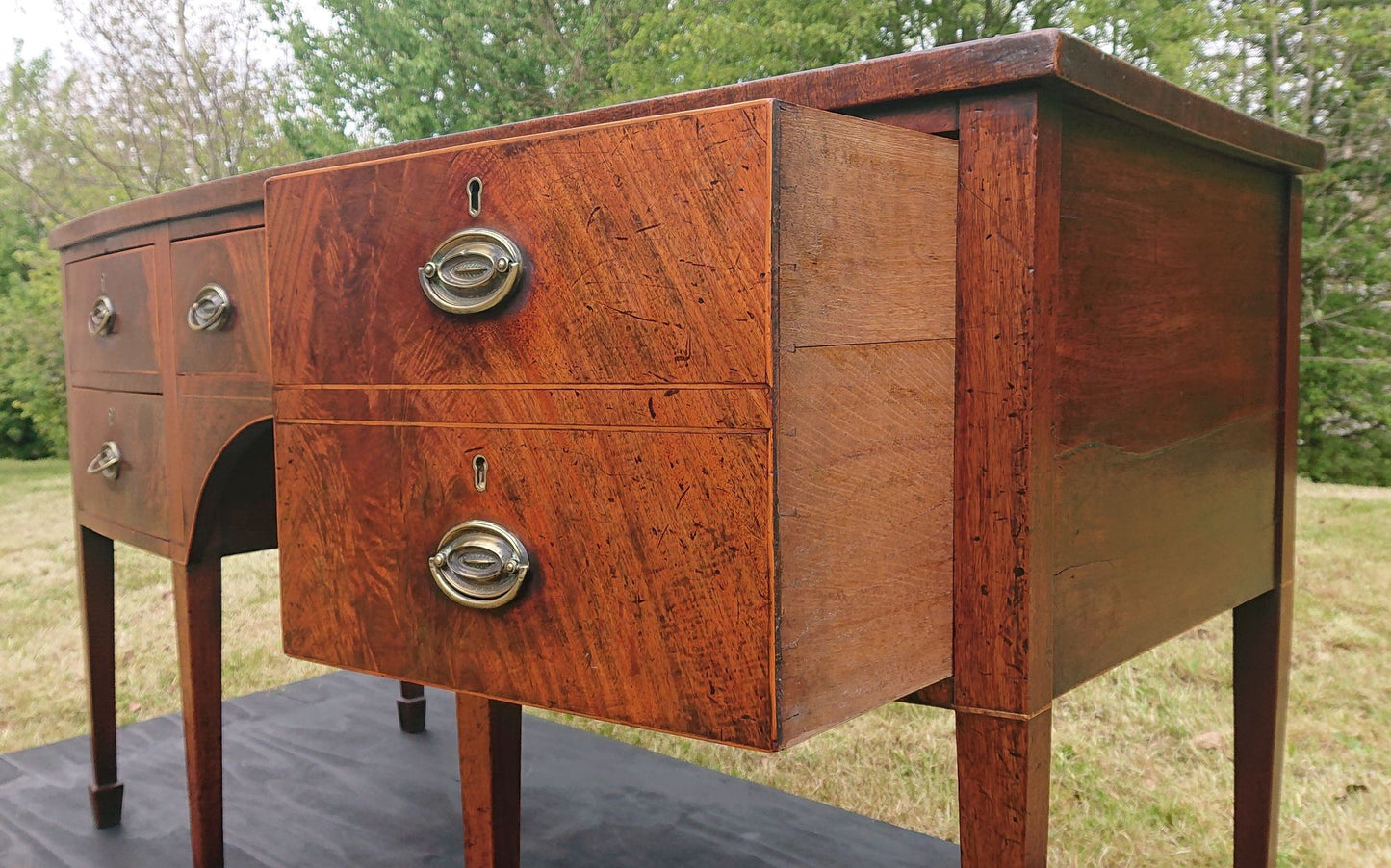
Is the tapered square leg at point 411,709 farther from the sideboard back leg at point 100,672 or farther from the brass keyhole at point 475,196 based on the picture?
the brass keyhole at point 475,196

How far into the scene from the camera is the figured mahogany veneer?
2.50ft

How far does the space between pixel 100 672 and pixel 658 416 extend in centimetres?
153

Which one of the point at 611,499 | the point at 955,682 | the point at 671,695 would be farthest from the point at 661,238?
the point at 955,682

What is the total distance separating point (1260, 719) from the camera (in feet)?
4.79

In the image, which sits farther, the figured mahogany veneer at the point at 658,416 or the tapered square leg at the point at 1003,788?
the tapered square leg at the point at 1003,788

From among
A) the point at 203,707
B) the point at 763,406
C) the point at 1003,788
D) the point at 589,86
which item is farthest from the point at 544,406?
the point at 589,86

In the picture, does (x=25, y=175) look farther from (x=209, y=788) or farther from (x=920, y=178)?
(x=920, y=178)

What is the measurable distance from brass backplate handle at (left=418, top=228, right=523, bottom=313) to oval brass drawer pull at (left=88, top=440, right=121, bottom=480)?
1056 millimetres

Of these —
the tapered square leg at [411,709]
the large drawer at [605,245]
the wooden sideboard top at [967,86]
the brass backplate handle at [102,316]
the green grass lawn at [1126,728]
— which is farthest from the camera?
the tapered square leg at [411,709]

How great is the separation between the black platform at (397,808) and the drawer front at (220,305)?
0.80m

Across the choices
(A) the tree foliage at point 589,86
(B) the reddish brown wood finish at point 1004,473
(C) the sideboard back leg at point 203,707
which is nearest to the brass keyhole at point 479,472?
(B) the reddish brown wood finish at point 1004,473

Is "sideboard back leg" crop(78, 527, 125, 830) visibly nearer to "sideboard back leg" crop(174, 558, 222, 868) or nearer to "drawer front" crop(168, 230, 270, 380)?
"sideboard back leg" crop(174, 558, 222, 868)

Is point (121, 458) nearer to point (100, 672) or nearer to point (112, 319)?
point (112, 319)

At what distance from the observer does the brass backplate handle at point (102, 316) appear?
67.8 inches
